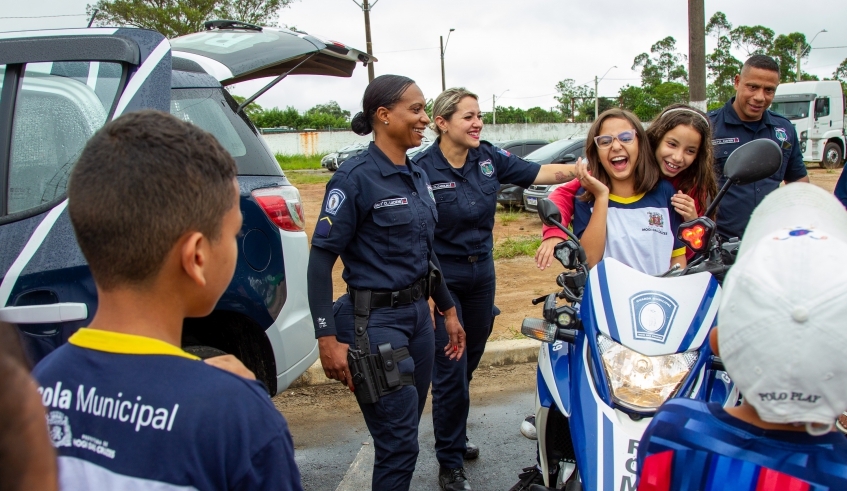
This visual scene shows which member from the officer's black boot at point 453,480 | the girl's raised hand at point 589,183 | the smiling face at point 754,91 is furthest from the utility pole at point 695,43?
the officer's black boot at point 453,480

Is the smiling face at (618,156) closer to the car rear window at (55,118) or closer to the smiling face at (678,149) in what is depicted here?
the smiling face at (678,149)

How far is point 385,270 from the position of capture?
8.77ft

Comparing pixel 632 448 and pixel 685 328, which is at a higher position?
pixel 685 328

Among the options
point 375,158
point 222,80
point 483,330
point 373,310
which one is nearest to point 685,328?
point 373,310

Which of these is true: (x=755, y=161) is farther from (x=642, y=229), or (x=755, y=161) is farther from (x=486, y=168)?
(x=486, y=168)

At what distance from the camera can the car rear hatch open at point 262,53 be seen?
122 inches

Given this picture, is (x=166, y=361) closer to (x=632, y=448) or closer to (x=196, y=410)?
(x=196, y=410)

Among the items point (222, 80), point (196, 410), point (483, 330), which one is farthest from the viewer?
point (483, 330)

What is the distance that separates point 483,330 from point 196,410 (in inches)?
104

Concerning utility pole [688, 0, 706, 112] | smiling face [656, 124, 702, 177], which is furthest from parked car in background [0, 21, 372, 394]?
utility pole [688, 0, 706, 112]

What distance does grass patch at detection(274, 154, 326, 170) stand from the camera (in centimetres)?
3023

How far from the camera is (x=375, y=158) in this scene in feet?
9.06

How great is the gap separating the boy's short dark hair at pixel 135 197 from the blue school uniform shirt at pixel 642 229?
206 centimetres

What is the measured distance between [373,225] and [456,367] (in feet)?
3.20
